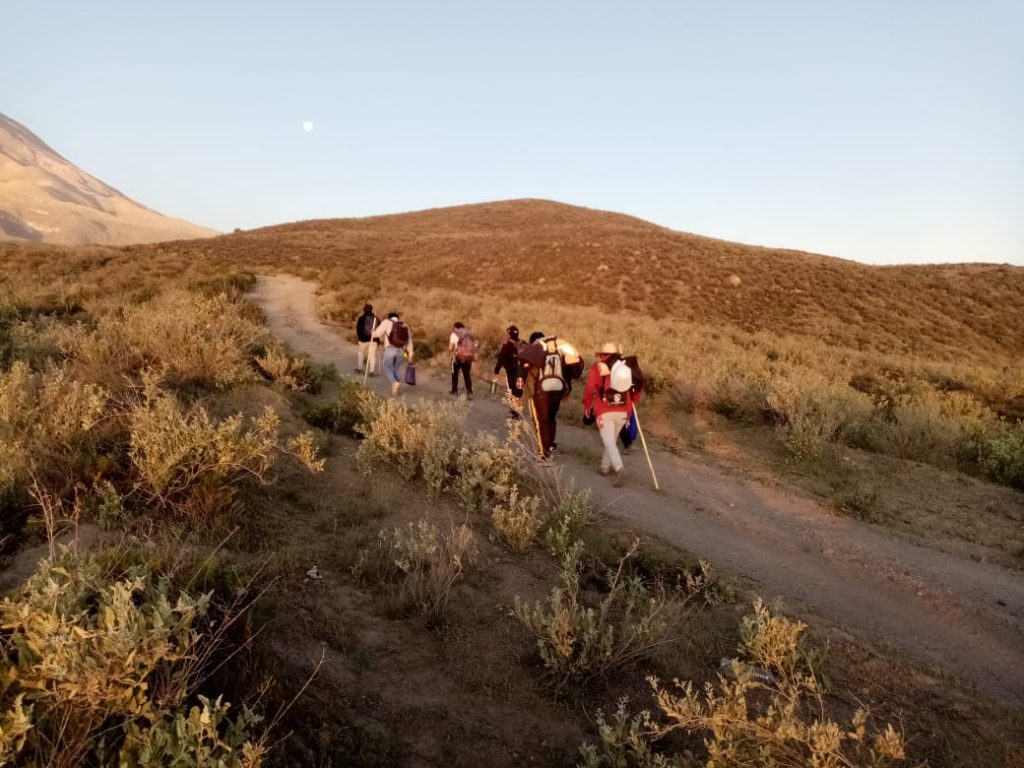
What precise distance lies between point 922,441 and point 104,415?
38.2ft

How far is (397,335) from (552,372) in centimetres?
478

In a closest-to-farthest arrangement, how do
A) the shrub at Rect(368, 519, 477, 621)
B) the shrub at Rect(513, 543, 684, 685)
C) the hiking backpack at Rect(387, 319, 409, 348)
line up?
1. the shrub at Rect(513, 543, 684, 685)
2. the shrub at Rect(368, 519, 477, 621)
3. the hiking backpack at Rect(387, 319, 409, 348)

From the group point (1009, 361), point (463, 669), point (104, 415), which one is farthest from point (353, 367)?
point (1009, 361)

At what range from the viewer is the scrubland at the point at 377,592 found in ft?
8.44

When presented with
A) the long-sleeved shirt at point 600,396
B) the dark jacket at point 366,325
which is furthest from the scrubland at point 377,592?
the dark jacket at point 366,325

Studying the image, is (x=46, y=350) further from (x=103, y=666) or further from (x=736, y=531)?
(x=736, y=531)

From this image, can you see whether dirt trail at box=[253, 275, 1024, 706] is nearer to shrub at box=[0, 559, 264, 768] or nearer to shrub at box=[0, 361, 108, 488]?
shrub at box=[0, 559, 264, 768]

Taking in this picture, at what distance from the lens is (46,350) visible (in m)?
8.72

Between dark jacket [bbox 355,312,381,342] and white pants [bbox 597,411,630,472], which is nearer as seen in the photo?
white pants [bbox 597,411,630,472]

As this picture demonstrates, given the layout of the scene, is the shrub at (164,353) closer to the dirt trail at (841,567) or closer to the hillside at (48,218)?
the dirt trail at (841,567)

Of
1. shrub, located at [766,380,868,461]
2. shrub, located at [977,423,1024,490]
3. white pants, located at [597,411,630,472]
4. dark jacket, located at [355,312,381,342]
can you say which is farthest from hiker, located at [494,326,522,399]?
shrub, located at [977,423,1024,490]

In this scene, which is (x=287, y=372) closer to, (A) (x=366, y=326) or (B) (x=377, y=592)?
(A) (x=366, y=326)

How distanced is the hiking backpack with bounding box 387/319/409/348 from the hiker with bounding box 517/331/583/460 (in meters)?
4.21

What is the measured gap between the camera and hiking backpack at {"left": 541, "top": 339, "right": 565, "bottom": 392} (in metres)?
8.38
